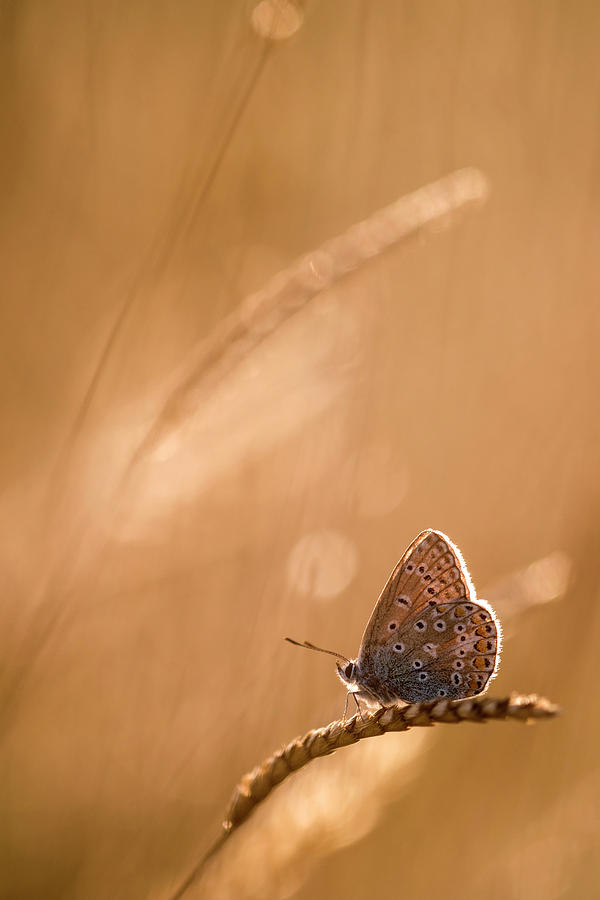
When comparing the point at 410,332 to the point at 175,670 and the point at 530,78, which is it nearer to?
the point at 530,78

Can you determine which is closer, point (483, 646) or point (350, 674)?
point (483, 646)

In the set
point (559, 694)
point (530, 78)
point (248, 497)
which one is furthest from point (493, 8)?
point (559, 694)

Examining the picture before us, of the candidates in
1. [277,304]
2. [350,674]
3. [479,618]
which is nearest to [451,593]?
[479,618]

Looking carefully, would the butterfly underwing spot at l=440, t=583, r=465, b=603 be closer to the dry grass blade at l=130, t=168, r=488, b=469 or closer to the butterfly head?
the butterfly head

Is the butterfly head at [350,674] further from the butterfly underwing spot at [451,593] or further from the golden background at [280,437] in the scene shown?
the butterfly underwing spot at [451,593]

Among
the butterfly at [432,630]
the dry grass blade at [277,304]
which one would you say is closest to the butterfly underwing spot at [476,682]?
the butterfly at [432,630]

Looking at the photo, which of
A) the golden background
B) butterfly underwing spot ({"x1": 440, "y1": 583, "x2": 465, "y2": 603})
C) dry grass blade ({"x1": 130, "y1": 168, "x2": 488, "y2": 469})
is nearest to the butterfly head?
the golden background

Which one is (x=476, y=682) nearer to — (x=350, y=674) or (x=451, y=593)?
(x=451, y=593)

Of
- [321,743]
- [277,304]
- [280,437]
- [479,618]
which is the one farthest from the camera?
[280,437]
